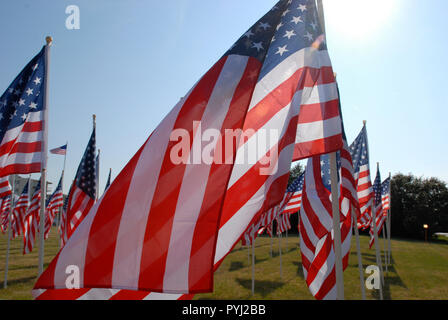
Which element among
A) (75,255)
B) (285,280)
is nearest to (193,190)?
(75,255)

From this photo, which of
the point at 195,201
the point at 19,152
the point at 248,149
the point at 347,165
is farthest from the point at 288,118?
the point at 19,152

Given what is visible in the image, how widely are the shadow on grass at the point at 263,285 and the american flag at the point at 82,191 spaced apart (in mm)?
8518

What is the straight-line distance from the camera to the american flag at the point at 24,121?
5.94 metres

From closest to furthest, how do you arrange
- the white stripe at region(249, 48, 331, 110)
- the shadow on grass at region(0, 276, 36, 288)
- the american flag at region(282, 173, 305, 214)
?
1. the white stripe at region(249, 48, 331, 110)
2. the shadow on grass at region(0, 276, 36, 288)
3. the american flag at region(282, 173, 305, 214)

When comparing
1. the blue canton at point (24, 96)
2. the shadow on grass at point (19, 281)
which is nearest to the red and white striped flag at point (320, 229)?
the blue canton at point (24, 96)

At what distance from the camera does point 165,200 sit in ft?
9.35

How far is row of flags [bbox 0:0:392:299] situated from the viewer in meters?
2.63

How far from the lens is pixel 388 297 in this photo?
12875mm

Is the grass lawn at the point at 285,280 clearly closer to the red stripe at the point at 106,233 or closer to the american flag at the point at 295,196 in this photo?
the american flag at the point at 295,196

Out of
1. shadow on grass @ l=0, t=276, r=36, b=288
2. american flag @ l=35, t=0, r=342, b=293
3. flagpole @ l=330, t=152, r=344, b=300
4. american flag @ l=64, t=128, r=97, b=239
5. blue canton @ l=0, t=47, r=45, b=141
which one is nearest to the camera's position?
american flag @ l=35, t=0, r=342, b=293

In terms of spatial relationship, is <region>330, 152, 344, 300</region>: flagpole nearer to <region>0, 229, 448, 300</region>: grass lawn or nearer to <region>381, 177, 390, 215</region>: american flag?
<region>0, 229, 448, 300</region>: grass lawn

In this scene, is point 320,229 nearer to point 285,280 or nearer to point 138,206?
point 138,206

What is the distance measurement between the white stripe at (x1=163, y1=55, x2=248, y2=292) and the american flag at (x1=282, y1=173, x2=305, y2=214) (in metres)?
12.7

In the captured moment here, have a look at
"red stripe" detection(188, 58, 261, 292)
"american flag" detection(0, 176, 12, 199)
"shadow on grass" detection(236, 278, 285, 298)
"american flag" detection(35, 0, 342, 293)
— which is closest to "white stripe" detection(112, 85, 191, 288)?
"american flag" detection(35, 0, 342, 293)
